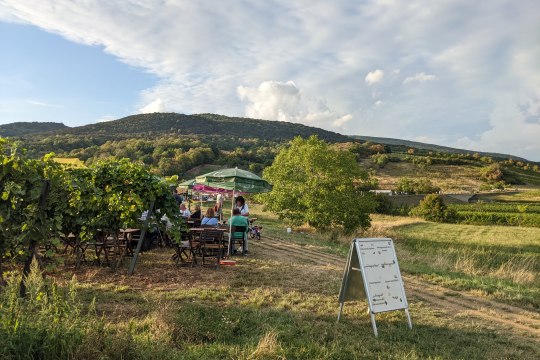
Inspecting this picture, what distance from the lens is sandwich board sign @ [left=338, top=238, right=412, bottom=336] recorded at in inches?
198

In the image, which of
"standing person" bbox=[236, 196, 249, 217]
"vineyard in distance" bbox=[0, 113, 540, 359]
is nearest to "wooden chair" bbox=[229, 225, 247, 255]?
"vineyard in distance" bbox=[0, 113, 540, 359]

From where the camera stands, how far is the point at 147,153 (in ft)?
166

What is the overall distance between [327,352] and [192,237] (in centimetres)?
531

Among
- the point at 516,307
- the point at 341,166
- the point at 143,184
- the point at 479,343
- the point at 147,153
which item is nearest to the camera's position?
the point at 479,343

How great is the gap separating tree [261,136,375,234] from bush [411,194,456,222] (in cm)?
1851

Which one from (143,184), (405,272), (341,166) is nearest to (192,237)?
(143,184)

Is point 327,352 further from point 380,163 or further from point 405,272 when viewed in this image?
point 380,163

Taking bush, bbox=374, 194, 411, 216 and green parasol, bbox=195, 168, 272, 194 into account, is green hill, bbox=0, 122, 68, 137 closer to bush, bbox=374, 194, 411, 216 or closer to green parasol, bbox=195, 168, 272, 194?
bush, bbox=374, 194, 411, 216

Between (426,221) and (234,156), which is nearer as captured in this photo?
(426,221)

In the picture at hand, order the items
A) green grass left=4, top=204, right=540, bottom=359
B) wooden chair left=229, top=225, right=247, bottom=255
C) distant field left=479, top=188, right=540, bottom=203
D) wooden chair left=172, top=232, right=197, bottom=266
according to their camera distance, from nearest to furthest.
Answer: green grass left=4, top=204, right=540, bottom=359, wooden chair left=172, top=232, right=197, bottom=266, wooden chair left=229, top=225, right=247, bottom=255, distant field left=479, top=188, right=540, bottom=203

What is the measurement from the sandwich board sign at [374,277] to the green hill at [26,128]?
200 ft

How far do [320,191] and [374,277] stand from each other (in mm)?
17669

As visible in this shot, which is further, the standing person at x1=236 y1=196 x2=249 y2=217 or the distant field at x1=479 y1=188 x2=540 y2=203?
the distant field at x1=479 y1=188 x2=540 y2=203

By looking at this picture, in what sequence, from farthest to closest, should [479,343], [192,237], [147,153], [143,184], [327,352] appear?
[147,153]
[192,237]
[143,184]
[479,343]
[327,352]
